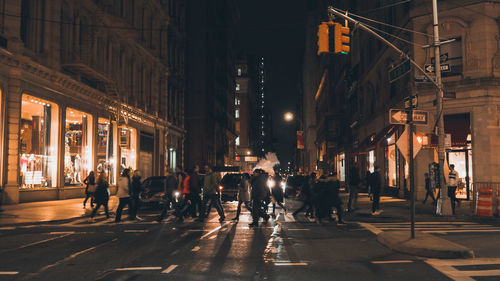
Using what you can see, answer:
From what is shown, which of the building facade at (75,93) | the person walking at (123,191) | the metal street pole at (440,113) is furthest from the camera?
the building facade at (75,93)

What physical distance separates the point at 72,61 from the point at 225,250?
18.7 m

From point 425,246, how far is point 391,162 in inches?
821

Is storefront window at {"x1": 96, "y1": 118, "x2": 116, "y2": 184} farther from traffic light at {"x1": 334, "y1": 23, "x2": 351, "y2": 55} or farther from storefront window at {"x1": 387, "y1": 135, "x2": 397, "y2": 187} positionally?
traffic light at {"x1": 334, "y1": 23, "x2": 351, "y2": 55}

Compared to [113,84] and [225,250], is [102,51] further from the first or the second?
[225,250]

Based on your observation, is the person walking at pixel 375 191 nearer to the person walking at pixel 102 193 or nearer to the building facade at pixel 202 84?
the person walking at pixel 102 193

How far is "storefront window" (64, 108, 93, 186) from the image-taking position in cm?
2542

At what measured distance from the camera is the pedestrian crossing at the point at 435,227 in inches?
493

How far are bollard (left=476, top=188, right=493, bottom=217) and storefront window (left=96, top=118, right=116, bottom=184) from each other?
21.8 meters

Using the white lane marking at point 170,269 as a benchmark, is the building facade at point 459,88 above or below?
above

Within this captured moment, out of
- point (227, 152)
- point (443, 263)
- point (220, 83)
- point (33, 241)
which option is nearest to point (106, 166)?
point (33, 241)

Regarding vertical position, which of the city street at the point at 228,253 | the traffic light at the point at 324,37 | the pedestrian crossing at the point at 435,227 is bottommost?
the pedestrian crossing at the point at 435,227

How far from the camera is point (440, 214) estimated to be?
54.9 feet

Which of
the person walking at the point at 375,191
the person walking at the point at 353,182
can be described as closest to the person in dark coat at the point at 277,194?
the person walking at the point at 353,182

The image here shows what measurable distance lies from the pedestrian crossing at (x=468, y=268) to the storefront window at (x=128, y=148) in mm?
27032
